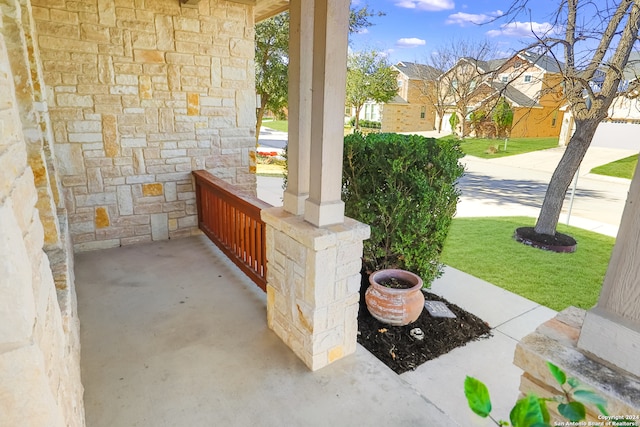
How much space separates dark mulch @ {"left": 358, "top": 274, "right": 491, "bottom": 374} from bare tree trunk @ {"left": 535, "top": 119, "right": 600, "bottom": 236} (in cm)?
→ 303

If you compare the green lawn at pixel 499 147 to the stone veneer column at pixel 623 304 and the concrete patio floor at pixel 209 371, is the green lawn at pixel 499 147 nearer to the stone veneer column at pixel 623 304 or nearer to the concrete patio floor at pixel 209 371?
the concrete patio floor at pixel 209 371

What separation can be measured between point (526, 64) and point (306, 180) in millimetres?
A: 4462

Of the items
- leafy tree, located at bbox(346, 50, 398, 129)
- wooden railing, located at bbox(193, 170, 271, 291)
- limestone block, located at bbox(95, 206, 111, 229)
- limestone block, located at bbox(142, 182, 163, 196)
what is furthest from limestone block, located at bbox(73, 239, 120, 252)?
leafy tree, located at bbox(346, 50, 398, 129)

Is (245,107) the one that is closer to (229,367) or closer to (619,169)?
(229,367)

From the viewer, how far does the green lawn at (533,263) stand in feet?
12.3

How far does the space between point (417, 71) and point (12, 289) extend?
28010 mm

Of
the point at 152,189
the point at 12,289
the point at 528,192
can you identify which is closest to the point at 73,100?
the point at 152,189

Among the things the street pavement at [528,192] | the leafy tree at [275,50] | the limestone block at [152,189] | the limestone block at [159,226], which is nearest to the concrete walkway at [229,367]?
the limestone block at [159,226]

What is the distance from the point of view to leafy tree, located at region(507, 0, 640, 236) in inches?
175

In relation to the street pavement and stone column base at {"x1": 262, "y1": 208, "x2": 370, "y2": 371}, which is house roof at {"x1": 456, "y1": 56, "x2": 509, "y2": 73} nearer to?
the street pavement

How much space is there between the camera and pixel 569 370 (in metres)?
1.06

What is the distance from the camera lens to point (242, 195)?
124 inches

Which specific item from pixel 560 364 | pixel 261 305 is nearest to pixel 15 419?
pixel 560 364

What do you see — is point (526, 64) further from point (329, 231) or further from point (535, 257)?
point (329, 231)
